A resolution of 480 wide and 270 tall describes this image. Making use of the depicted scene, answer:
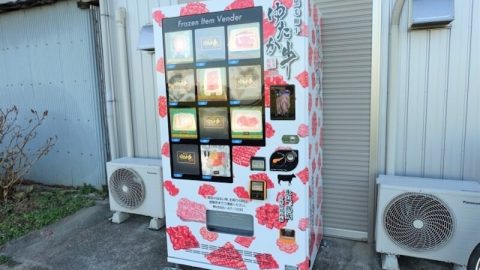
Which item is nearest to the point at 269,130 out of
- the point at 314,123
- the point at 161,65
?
the point at 314,123

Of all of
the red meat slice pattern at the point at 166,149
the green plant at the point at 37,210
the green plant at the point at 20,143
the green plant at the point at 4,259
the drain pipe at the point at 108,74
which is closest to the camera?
the red meat slice pattern at the point at 166,149

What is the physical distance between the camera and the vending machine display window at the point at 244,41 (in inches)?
80.7

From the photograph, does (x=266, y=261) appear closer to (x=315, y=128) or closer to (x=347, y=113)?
(x=315, y=128)

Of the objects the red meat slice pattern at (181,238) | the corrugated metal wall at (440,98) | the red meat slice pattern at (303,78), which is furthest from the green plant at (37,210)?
the corrugated metal wall at (440,98)

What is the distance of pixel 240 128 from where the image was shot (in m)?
2.16

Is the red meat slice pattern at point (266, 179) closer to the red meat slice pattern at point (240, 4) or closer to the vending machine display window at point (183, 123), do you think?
the vending machine display window at point (183, 123)

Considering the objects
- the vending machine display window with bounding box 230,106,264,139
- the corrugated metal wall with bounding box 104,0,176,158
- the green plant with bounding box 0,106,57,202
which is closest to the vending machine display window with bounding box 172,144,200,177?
the vending machine display window with bounding box 230,106,264,139

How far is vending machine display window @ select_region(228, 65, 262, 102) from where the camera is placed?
6.86ft

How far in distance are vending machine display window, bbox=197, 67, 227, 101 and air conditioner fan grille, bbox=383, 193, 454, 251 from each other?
4.73 ft

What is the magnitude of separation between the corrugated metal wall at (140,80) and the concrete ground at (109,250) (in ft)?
2.82

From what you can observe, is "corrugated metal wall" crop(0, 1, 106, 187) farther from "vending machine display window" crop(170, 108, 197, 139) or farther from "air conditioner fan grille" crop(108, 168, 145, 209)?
"vending machine display window" crop(170, 108, 197, 139)

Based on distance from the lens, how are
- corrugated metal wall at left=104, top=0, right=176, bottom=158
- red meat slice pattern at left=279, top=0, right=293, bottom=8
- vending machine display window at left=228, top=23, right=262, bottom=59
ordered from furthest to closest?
corrugated metal wall at left=104, top=0, right=176, bottom=158 < vending machine display window at left=228, top=23, right=262, bottom=59 < red meat slice pattern at left=279, top=0, right=293, bottom=8

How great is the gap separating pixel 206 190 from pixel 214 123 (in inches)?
19.2

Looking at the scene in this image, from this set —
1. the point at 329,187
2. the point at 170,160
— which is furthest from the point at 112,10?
the point at 329,187
